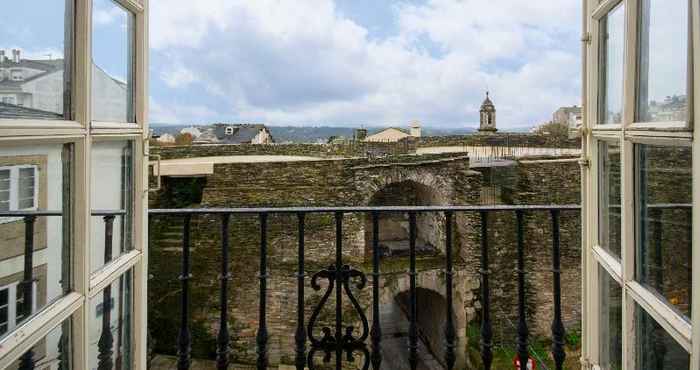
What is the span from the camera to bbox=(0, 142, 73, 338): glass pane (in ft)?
3.25

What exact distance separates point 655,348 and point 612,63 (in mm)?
853

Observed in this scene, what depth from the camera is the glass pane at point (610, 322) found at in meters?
1.53

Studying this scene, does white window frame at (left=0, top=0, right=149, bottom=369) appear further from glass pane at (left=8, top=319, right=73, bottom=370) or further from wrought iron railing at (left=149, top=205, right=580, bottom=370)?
wrought iron railing at (left=149, top=205, right=580, bottom=370)

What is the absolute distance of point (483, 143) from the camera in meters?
17.0

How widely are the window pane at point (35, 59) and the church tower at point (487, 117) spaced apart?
24609 millimetres

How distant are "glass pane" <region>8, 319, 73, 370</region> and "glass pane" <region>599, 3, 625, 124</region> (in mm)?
1596

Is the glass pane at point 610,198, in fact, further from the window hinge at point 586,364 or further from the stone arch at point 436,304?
the stone arch at point 436,304

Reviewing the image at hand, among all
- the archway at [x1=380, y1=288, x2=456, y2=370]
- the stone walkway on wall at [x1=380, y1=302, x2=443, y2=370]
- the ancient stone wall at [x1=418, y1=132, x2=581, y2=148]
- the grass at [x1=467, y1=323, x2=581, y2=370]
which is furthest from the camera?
the ancient stone wall at [x1=418, y1=132, x2=581, y2=148]

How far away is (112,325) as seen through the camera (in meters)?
1.54

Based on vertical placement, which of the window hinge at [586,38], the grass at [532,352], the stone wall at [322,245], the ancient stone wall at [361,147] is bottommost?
the grass at [532,352]

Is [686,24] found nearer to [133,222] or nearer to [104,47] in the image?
[104,47]

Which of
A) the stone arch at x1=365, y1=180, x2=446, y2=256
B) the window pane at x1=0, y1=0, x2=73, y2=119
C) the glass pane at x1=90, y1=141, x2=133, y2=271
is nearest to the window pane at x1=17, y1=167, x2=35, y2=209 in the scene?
the window pane at x1=0, y1=0, x2=73, y2=119

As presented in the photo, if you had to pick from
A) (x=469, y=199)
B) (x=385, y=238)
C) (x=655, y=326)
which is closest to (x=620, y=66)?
(x=655, y=326)

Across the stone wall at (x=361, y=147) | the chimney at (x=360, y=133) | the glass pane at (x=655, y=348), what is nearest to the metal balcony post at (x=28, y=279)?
the glass pane at (x=655, y=348)
